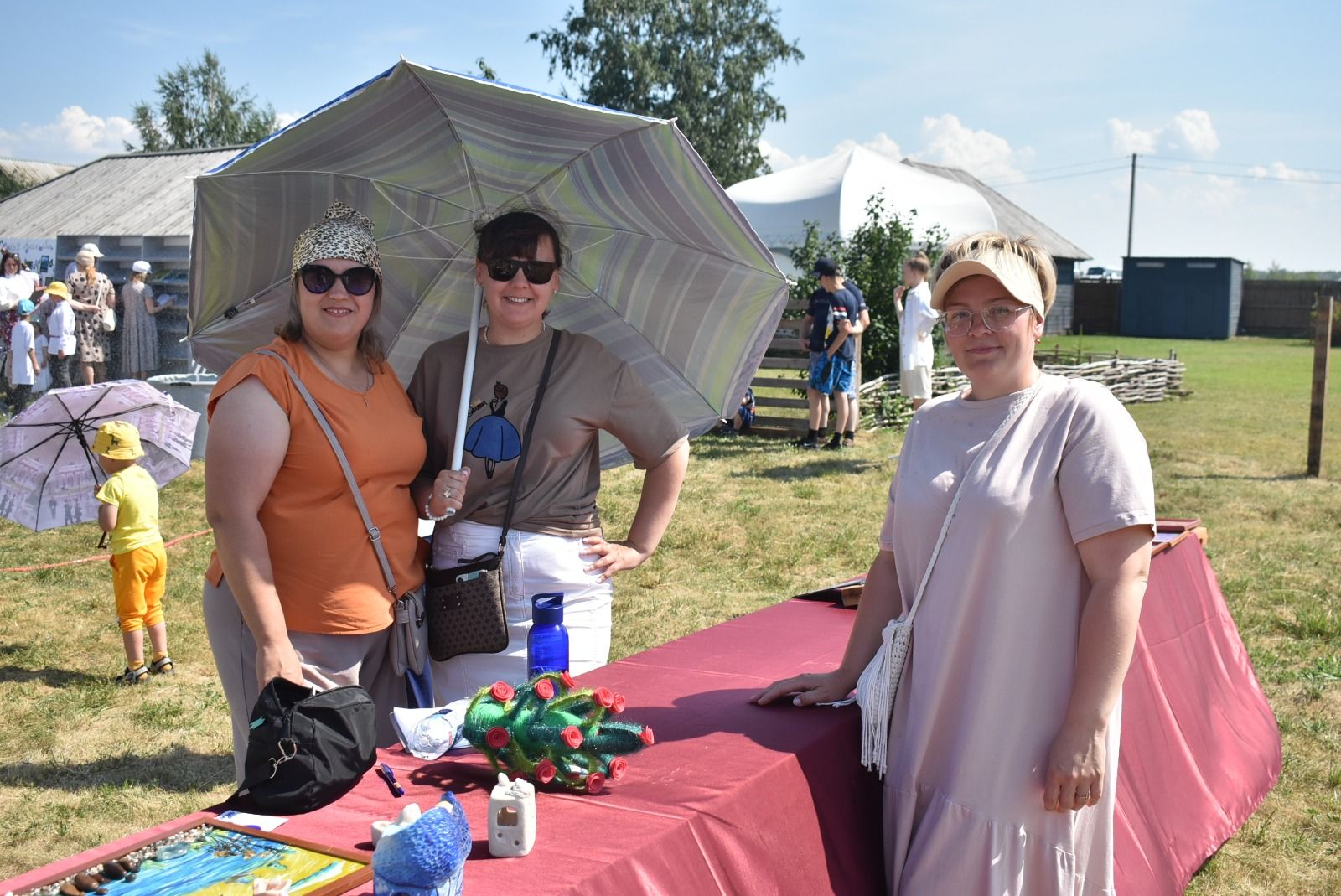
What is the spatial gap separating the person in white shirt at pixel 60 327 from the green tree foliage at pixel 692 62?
3099 centimetres

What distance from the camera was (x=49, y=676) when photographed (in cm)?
586

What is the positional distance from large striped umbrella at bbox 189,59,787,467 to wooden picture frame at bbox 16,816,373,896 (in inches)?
66.8

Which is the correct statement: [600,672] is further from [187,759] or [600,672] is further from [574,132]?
[187,759]

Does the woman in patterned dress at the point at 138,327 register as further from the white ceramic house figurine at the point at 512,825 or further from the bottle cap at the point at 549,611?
the white ceramic house figurine at the point at 512,825

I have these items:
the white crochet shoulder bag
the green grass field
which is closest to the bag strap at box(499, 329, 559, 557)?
the white crochet shoulder bag

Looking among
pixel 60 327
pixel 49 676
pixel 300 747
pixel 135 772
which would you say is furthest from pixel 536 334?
pixel 60 327

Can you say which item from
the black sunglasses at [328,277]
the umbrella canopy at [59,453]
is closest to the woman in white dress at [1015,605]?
the black sunglasses at [328,277]

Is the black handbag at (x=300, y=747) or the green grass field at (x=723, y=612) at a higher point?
the black handbag at (x=300, y=747)

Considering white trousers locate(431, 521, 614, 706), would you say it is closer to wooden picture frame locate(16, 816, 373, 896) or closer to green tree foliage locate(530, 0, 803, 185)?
wooden picture frame locate(16, 816, 373, 896)

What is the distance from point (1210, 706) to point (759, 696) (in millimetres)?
2085

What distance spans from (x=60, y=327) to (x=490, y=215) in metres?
12.7

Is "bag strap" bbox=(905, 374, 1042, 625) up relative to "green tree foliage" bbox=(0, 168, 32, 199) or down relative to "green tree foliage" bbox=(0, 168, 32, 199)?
down

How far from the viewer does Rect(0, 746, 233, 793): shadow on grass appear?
4.59 metres

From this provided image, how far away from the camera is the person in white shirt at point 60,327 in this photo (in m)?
13.6
